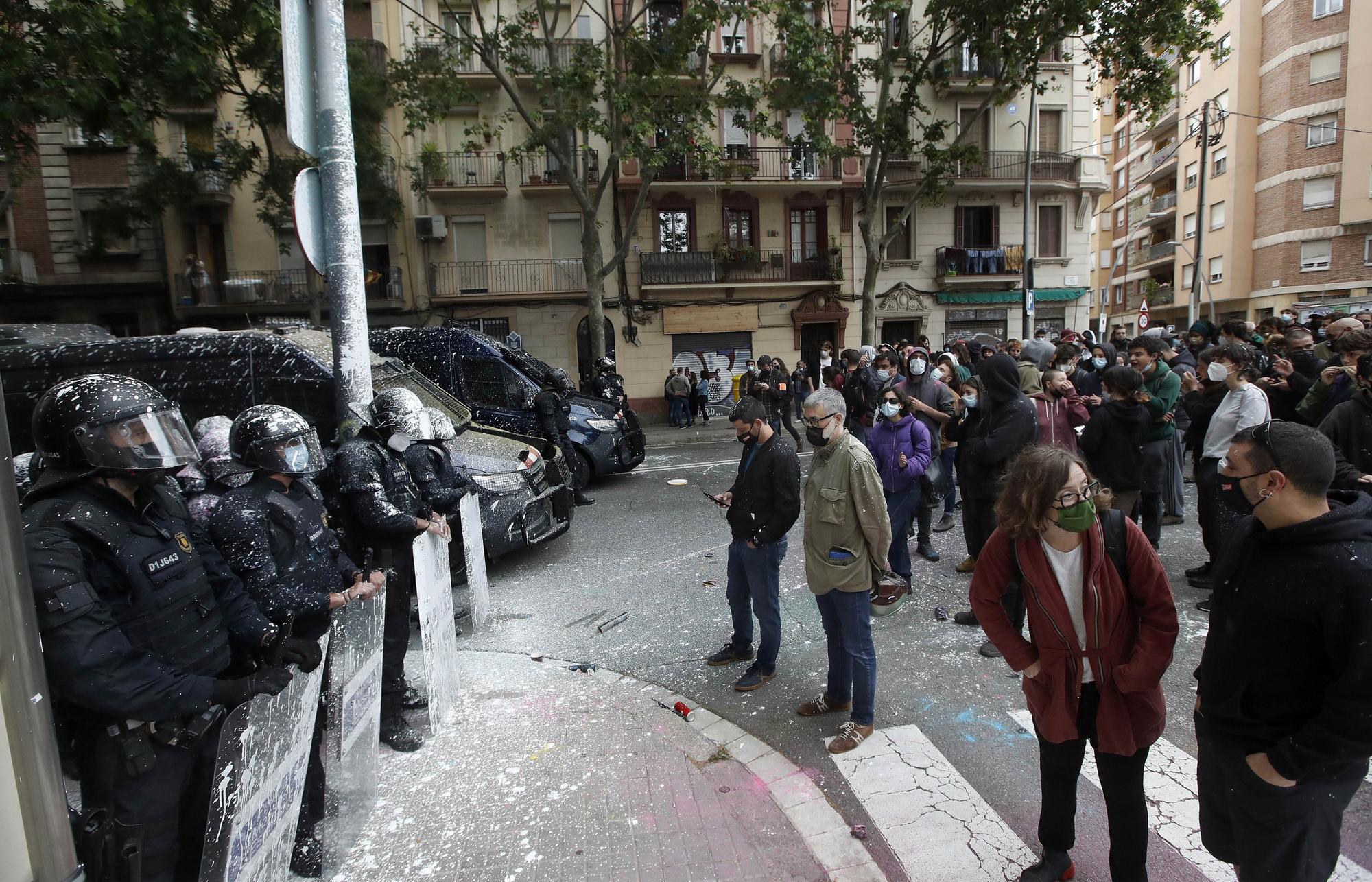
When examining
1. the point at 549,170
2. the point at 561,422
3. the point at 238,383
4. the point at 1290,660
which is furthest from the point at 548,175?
the point at 1290,660

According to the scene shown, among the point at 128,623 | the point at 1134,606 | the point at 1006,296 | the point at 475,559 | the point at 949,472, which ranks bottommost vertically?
the point at 475,559

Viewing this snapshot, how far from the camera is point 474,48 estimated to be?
48.0 feet

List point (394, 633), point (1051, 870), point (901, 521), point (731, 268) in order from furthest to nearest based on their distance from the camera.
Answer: point (731, 268), point (901, 521), point (394, 633), point (1051, 870)

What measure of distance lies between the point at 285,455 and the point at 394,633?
4.39 ft

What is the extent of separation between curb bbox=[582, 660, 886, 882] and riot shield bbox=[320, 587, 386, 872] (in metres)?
1.61

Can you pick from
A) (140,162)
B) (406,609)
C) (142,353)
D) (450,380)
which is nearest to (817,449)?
(406,609)

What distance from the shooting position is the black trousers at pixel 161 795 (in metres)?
2.03

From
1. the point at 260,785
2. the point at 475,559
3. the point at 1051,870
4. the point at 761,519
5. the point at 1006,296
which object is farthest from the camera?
the point at 1006,296

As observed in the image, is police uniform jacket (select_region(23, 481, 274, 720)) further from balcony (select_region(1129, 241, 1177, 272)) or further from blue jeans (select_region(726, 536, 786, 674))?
balcony (select_region(1129, 241, 1177, 272))

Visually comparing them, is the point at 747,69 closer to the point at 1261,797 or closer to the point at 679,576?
the point at 679,576

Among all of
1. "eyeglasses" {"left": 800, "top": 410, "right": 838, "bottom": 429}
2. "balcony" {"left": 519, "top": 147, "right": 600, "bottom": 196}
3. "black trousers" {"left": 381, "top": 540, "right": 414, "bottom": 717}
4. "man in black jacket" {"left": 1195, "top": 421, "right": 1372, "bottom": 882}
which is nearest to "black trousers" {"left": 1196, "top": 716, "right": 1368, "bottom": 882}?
"man in black jacket" {"left": 1195, "top": 421, "right": 1372, "bottom": 882}

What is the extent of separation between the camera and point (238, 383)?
6.37 meters

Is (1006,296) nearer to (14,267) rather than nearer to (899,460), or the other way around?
(899,460)

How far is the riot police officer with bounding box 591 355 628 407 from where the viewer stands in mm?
11835
